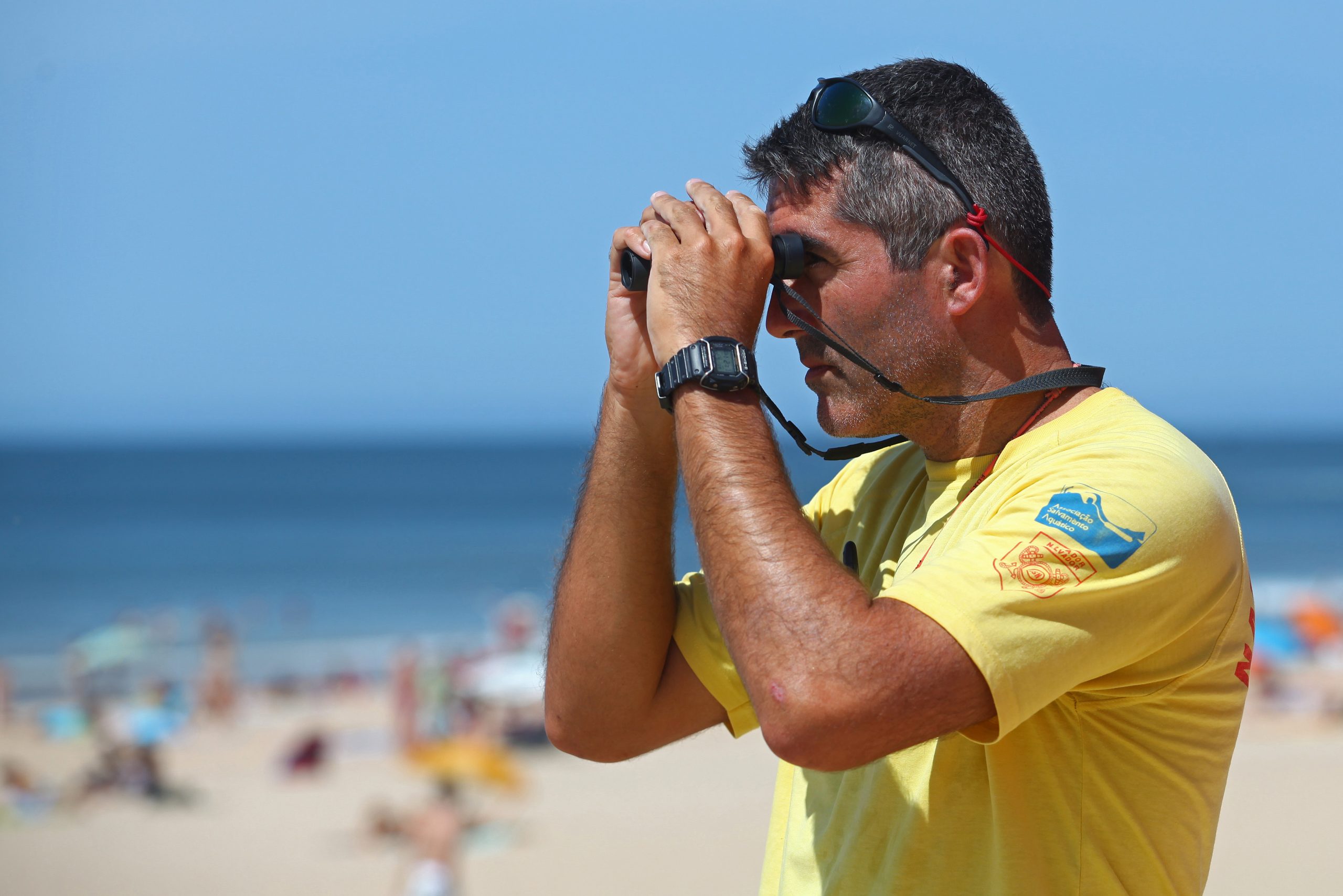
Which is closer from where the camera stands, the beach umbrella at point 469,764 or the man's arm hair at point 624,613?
the man's arm hair at point 624,613

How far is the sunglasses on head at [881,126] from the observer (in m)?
1.80

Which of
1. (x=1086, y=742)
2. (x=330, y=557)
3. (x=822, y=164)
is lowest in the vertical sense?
(x=330, y=557)

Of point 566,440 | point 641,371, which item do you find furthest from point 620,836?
point 566,440

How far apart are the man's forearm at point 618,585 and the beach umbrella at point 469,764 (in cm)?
820

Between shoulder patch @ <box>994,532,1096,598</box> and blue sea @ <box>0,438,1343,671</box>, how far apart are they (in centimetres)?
103

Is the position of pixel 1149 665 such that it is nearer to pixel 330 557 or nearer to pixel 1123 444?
pixel 1123 444

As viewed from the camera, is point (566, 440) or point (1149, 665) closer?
point (1149, 665)

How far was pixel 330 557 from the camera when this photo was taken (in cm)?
3547

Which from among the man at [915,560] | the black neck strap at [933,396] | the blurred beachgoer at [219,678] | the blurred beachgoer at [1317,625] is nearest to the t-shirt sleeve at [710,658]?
the man at [915,560]

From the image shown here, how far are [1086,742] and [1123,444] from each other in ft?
1.27

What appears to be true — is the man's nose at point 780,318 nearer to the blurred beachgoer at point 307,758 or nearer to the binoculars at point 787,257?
the binoculars at point 787,257

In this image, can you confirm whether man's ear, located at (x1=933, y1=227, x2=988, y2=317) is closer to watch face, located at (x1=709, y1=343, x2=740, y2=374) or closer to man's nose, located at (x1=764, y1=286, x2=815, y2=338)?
man's nose, located at (x1=764, y1=286, x2=815, y2=338)

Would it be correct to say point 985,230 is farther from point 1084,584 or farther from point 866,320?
point 1084,584

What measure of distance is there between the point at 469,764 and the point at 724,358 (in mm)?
9025
